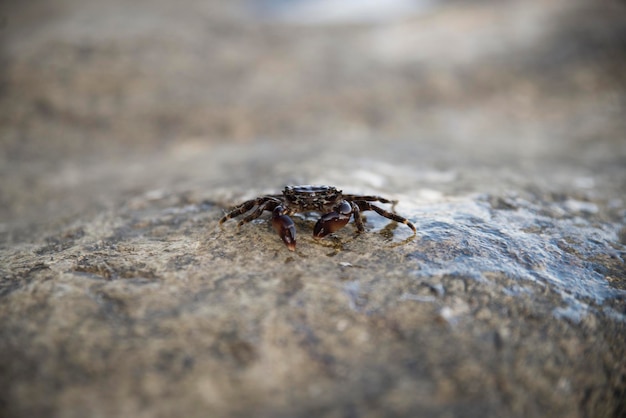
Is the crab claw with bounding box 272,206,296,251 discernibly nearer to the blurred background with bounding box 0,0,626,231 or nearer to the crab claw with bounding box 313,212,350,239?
the crab claw with bounding box 313,212,350,239

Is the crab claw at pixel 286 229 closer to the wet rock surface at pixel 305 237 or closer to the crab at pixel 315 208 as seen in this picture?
the crab at pixel 315 208

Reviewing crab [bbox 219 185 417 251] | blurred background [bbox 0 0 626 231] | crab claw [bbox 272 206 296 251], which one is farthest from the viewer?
blurred background [bbox 0 0 626 231]

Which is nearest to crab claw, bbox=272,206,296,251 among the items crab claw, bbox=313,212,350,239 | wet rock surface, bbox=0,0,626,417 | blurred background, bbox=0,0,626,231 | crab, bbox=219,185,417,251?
crab, bbox=219,185,417,251

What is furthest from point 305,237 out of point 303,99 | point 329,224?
point 303,99

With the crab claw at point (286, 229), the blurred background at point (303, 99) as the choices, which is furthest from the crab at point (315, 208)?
the blurred background at point (303, 99)

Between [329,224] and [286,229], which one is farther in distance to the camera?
[329,224]

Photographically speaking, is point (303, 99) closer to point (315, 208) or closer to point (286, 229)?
point (315, 208)

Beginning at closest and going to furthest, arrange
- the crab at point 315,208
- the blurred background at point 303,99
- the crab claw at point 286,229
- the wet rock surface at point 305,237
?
the wet rock surface at point 305,237
the crab claw at point 286,229
the crab at point 315,208
the blurred background at point 303,99

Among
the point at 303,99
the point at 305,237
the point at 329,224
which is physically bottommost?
the point at 305,237
